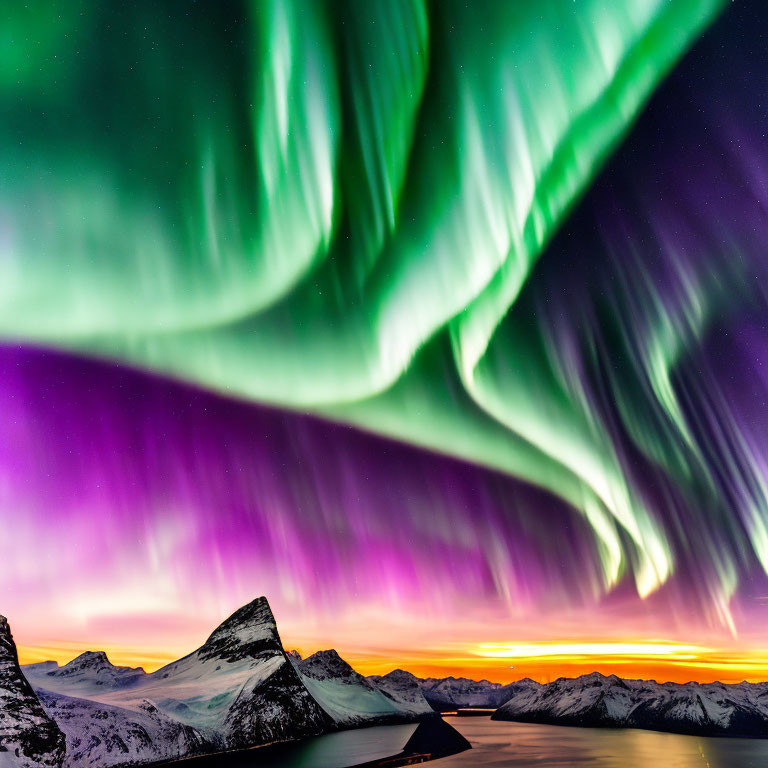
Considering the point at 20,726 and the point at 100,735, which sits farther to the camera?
the point at 100,735

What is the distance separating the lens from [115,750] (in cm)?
17188

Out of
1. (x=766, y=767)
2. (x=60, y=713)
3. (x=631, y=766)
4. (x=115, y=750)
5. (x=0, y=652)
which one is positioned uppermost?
(x=0, y=652)

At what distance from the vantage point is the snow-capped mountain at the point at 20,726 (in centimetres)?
11019

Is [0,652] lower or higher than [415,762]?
higher

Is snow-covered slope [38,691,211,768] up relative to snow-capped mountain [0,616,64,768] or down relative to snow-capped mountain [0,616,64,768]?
down

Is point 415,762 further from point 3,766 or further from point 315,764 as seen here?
point 3,766

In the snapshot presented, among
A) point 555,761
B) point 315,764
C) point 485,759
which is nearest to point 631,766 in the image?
point 555,761

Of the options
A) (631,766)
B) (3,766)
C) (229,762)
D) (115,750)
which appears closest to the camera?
(3,766)

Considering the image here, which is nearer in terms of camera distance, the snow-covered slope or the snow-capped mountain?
the snow-capped mountain

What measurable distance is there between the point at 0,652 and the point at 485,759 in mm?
152728

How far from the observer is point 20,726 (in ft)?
374

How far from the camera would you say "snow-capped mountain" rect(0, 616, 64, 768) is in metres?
110

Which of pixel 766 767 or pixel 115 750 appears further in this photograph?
pixel 766 767

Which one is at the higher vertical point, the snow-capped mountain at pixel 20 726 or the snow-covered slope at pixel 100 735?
the snow-capped mountain at pixel 20 726
